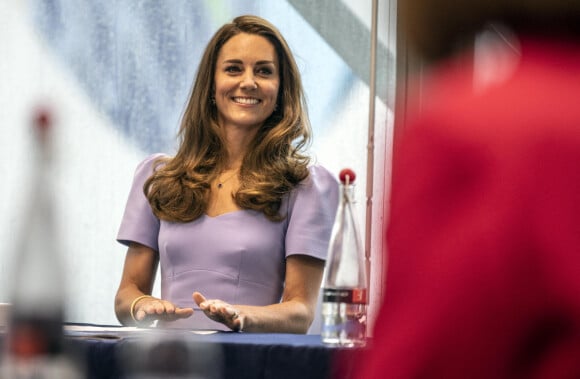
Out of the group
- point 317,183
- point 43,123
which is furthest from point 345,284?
point 43,123

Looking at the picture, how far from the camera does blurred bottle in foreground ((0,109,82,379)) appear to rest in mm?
862

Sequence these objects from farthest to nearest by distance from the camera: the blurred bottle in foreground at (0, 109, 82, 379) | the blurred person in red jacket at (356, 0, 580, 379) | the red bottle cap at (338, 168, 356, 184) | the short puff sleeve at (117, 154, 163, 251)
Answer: the short puff sleeve at (117, 154, 163, 251)
the red bottle cap at (338, 168, 356, 184)
the blurred bottle in foreground at (0, 109, 82, 379)
the blurred person in red jacket at (356, 0, 580, 379)

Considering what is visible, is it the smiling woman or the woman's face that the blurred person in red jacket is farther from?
the woman's face

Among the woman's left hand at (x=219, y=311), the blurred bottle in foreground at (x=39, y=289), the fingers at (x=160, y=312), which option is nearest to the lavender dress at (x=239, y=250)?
the fingers at (x=160, y=312)

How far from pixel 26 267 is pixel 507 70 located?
0.60m

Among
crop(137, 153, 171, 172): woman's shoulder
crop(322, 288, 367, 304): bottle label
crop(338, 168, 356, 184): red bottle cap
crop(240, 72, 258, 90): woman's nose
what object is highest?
crop(240, 72, 258, 90): woman's nose

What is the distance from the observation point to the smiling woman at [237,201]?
8.00 feet

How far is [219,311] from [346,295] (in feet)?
0.98

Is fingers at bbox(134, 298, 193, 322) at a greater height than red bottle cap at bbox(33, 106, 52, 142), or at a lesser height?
lesser

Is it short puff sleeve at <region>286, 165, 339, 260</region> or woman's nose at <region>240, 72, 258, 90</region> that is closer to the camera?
short puff sleeve at <region>286, 165, 339, 260</region>

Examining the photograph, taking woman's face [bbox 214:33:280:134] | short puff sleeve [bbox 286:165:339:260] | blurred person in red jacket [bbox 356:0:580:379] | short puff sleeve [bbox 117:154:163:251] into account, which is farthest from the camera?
woman's face [bbox 214:33:280:134]

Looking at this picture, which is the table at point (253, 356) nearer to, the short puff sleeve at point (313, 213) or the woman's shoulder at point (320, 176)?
the short puff sleeve at point (313, 213)

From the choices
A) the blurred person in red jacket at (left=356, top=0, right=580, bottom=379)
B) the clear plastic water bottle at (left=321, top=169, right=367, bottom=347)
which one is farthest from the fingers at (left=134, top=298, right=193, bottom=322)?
the blurred person in red jacket at (left=356, top=0, right=580, bottom=379)

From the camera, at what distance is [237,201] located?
97.7 inches
